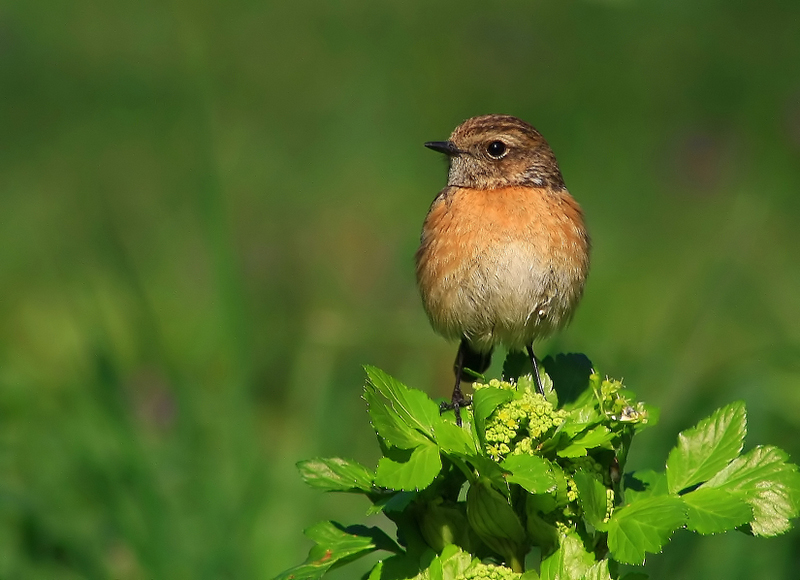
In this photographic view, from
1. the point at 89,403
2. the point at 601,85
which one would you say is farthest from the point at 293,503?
the point at 601,85

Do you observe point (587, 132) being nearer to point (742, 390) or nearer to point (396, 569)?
point (742, 390)

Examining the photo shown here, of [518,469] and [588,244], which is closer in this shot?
[518,469]

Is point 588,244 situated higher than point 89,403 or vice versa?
point 588,244

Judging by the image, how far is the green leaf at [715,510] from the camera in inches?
83.4

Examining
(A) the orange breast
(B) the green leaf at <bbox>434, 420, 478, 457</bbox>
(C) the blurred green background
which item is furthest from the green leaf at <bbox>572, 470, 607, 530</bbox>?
(A) the orange breast

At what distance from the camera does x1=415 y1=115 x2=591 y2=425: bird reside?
4.14 m

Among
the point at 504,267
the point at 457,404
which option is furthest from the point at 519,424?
the point at 504,267

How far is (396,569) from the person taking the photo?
7.60 ft

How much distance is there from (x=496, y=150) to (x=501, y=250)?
2.23 ft

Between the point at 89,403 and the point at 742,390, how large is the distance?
2850 mm

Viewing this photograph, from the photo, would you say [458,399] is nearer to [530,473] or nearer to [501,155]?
[501,155]

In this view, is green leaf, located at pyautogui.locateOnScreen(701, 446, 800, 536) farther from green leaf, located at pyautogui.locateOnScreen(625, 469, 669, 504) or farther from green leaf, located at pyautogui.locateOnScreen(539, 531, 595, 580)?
green leaf, located at pyautogui.locateOnScreen(539, 531, 595, 580)

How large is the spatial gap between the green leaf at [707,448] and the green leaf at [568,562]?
26cm

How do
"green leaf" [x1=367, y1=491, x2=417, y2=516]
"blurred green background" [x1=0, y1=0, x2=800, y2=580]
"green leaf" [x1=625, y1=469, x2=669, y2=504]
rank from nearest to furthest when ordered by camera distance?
"green leaf" [x1=367, y1=491, x2=417, y2=516]
"green leaf" [x1=625, y1=469, x2=669, y2=504]
"blurred green background" [x1=0, y1=0, x2=800, y2=580]
